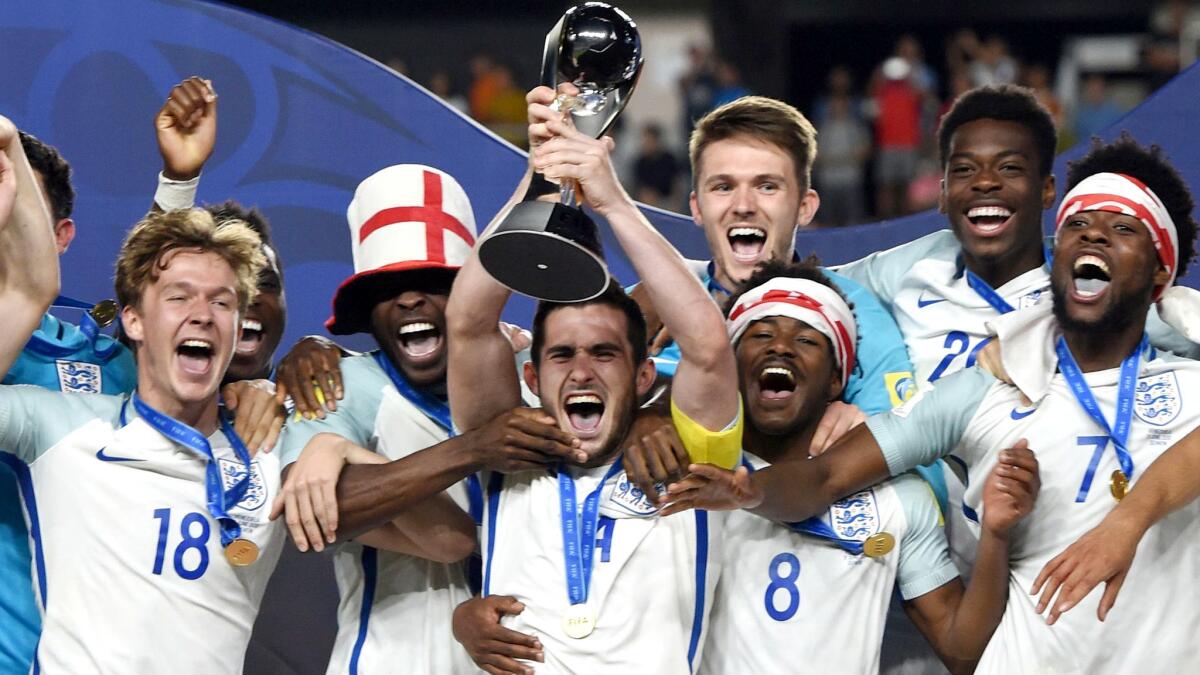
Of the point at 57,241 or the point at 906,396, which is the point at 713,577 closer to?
the point at 906,396

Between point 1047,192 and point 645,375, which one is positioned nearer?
point 645,375

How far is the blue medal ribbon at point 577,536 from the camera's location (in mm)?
3885

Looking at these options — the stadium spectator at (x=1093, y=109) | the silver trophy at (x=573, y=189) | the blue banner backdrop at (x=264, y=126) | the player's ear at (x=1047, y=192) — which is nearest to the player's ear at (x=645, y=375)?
the silver trophy at (x=573, y=189)

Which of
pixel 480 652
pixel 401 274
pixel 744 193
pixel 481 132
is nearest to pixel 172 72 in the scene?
pixel 481 132

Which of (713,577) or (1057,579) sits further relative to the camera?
(713,577)

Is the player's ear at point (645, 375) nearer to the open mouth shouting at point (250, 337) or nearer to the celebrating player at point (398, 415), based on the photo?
the celebrating player at point (398, 415)

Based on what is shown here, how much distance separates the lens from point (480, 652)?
392 cm

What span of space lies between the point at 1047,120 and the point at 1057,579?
1.60m

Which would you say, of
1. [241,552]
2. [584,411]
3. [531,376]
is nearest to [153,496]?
[241,552]

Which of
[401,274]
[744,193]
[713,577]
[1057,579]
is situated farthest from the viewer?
[744,193]

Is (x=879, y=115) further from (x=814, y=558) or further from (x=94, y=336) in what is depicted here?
(x=94, y=336)

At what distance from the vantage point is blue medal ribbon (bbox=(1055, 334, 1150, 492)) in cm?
400

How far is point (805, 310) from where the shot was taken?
4.23 meters

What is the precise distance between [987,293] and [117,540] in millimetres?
2409
